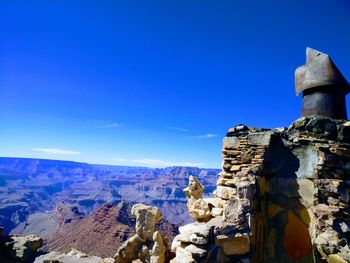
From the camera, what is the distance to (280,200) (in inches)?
238

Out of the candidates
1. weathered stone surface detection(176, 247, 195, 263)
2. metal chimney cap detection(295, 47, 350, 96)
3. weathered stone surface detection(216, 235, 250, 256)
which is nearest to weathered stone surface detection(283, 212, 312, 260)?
weathered stone surface detection(216, 235, 250, 256)

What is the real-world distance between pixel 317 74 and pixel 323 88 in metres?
0.43

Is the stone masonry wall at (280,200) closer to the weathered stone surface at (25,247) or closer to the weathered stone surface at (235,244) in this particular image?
the weathered stone surface at (235,244)

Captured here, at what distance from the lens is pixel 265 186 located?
628 centimetres

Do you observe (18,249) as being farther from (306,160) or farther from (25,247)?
(306,160)

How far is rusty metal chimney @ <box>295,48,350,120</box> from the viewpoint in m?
7.21

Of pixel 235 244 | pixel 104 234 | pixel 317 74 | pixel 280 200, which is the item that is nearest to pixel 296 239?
pixel 280 200

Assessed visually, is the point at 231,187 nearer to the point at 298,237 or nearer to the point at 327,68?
the point at 298,237

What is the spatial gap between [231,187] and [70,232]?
76437 mm

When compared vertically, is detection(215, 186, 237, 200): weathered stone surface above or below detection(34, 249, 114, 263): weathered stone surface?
above

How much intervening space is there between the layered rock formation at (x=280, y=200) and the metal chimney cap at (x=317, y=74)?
5.29 ft

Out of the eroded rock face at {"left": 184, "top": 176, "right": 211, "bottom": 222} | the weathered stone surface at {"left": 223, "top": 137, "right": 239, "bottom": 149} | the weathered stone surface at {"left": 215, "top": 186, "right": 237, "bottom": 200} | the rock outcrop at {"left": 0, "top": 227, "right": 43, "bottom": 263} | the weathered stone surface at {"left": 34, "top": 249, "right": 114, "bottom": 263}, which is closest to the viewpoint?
the weathered stone surface at {"left": 215, "top": 186, "right": 237, "bottom": 200}

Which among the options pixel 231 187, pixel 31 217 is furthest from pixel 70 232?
pixel 31 217

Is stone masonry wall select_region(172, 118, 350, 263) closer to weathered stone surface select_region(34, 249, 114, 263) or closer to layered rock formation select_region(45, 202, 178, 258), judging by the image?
weathered stone surface select_region(34, 249, 114, 263)
